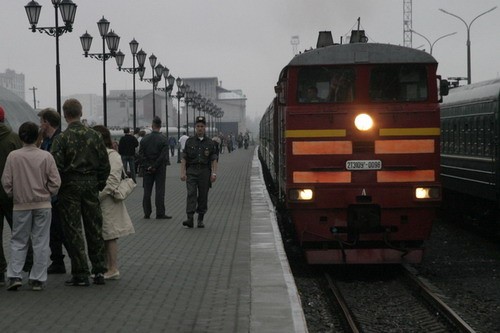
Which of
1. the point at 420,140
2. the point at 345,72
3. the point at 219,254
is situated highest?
→ the point at 345,72

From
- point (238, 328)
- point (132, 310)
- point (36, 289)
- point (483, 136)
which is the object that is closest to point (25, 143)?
point (36, 289)

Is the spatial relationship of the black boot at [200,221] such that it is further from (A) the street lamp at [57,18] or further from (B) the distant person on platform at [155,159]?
(A) the street lamp at [57,18]

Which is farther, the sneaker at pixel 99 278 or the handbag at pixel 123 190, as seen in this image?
the handbag at pixel 123 190

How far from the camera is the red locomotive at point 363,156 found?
13.1 meters

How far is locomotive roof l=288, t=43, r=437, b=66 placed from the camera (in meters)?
13.6

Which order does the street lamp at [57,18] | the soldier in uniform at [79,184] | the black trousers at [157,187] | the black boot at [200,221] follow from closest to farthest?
the soldier in uniform at [79,184] → the black boot at [200,221] → the black trousers at [157,187] → the street lamp at [57,18]

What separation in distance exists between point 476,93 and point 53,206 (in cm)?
994

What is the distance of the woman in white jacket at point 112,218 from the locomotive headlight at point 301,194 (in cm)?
305

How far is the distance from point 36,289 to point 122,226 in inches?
48.8

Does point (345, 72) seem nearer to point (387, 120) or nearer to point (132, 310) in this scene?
point (387, 120)

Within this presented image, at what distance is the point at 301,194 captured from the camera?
13141 mm

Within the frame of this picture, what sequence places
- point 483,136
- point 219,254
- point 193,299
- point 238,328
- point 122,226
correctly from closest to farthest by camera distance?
1. point 238,328
2. point 193,299
3. point 122,226
4. point 219,254
5. point 483,136

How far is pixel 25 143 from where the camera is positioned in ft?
32.2

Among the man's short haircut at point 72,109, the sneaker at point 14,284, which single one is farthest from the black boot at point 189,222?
the sneaker at point 14,284
